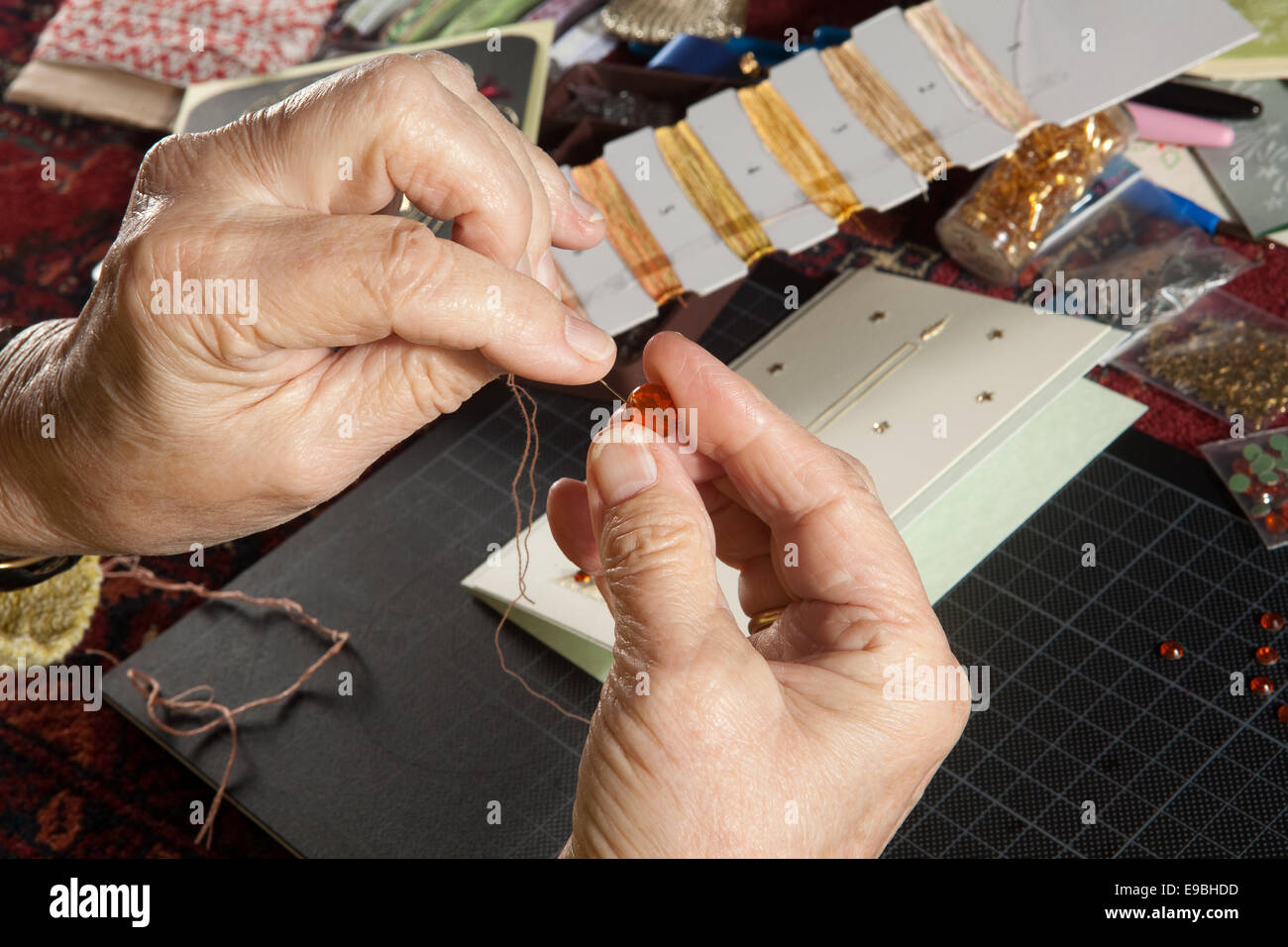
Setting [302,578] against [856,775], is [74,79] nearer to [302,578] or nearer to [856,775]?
[302,578]

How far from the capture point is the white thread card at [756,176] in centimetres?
140

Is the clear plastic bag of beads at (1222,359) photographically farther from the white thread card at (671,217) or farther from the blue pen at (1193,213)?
the white thread card at (671,217)

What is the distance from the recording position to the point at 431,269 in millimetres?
773

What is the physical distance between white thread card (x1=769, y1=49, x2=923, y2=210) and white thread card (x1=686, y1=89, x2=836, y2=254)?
0.06 metres

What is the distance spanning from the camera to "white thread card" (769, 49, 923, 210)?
4.64 ft

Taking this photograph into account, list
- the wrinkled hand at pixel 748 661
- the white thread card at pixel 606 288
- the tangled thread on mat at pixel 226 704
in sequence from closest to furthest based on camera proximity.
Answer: the wrinkled hand at pixel 748 661 < the tangled thread on mat at pixel 226 704 < the white thread card at pixel 606 288

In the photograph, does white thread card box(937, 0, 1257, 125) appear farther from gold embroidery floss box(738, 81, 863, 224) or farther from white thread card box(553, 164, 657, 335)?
white thread card box(553, 164, 657, 335)

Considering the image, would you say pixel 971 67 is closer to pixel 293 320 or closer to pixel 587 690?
pixel 587 690

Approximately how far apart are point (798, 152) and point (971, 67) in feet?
0.87

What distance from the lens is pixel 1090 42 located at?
4.93ft

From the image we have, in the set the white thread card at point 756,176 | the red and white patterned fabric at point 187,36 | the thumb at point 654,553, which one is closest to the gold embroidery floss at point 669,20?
the white thread card at point 756,176

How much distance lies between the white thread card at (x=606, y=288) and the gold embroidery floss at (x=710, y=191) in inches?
5.2

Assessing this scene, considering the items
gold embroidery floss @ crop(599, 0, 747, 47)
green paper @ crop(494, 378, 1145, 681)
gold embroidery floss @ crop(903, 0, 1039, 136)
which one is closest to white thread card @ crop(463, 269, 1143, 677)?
green paper @ crop(494, 378, 1145, 681)

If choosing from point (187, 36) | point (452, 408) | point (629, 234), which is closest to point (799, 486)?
point (452, 408)
